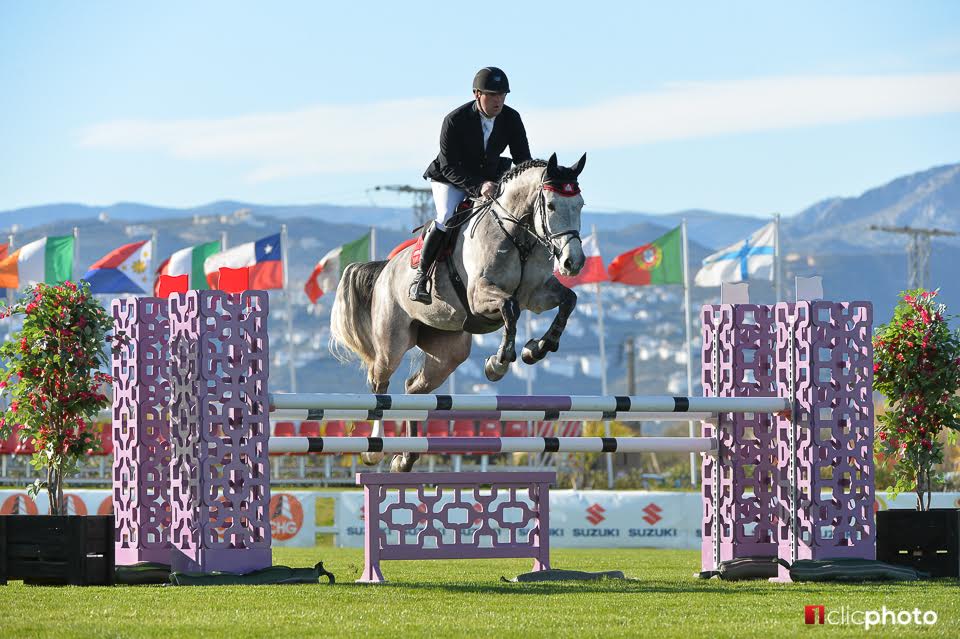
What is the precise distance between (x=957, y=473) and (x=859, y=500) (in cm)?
1738

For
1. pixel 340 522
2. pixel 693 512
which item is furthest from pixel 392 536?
pixel 693 512

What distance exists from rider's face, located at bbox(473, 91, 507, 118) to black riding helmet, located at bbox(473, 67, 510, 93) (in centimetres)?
3

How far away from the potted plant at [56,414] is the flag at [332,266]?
18.0 meters

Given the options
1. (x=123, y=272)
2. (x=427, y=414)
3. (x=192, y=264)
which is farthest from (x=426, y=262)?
(x=123, y=272)

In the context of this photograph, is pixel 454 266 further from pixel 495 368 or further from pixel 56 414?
pixel 56 414

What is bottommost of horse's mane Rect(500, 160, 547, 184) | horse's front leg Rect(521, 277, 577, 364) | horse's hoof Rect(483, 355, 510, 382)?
horse's hoof Rect(483, 355, 510, 382)

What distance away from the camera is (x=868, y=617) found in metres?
6.12

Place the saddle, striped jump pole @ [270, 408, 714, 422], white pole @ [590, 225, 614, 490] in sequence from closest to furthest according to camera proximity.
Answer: striped jump pole @ [270, 408, 714, 422] < the saddle < white pole @ [590, 225, 614, 490]

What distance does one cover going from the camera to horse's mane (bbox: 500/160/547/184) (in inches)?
324

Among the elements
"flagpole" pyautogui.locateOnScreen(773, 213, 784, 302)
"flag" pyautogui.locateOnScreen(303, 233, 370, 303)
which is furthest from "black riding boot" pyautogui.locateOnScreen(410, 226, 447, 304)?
"flagpole" pyautogui.locateOnScreen(773, 213, 784, 302)

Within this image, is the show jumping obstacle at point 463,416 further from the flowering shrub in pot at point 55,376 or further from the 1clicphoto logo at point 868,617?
the 1clicphoto logo at point 868,617

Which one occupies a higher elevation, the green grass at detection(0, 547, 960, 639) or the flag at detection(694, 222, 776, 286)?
the flag at detection(694, 222, 776, 286)

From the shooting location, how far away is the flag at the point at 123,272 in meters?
26.6

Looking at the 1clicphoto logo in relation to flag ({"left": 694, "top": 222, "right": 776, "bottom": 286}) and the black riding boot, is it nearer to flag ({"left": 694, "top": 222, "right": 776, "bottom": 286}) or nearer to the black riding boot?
the black riding boot
